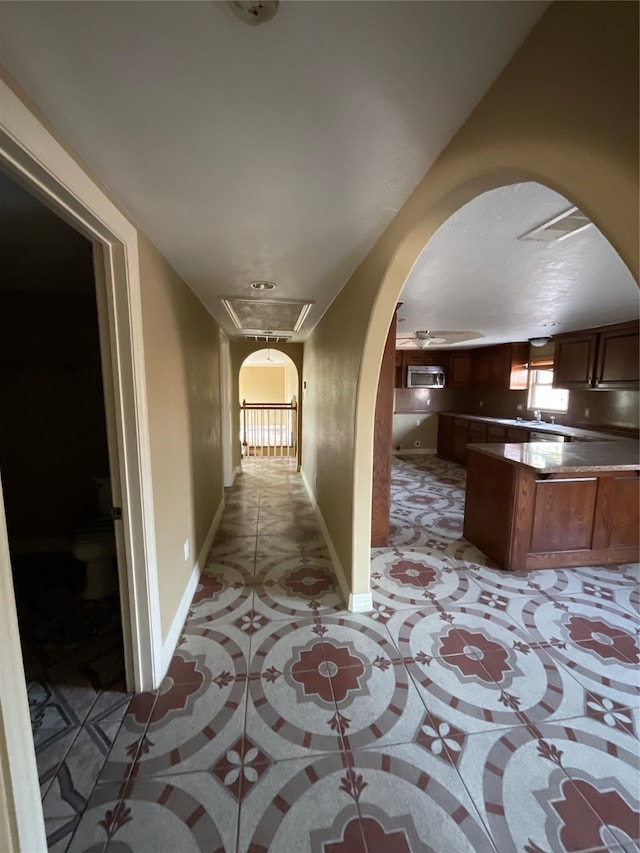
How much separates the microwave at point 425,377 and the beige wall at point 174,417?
4392mm

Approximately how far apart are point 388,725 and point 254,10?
2.23 m

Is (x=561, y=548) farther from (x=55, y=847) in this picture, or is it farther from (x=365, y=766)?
(x=55, y=847)

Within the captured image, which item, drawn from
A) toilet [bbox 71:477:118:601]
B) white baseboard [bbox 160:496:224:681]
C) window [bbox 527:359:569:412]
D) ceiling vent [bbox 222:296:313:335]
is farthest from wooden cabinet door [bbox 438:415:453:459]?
toilet [bbox 71:477:118:601]

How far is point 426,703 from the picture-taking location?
5.12 feet

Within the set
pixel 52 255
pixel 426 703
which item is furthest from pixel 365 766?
pixel 52 255

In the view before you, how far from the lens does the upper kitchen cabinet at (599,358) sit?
361cm

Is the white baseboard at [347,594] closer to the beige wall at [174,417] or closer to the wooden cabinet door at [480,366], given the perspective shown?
the beige wall at [174,417]

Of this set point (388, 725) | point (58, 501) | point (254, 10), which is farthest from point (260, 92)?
point (58, 501)

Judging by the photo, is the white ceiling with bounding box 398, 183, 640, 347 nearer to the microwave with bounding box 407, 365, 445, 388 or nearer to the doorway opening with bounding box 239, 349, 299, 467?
the microwave with bounding box 407, 365, 445, 388

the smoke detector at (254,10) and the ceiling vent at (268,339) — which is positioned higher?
the smoke detector at (254,10)

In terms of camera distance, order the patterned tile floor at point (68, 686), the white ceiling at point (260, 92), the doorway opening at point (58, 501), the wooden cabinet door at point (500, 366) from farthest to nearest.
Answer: the wooden cabinet door at point (500, 366) → the doorway opening at point (58, 501) → the patterned tile floor at point (68, 686) → the white ceiling at point (260, 92)

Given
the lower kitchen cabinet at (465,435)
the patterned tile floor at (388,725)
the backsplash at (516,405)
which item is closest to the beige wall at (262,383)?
the backsplash at (516,405)

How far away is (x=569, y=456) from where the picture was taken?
2.80 meters

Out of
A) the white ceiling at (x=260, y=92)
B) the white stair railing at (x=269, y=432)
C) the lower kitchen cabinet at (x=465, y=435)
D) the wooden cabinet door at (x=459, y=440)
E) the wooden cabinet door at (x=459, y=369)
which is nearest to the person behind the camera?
the white ceiling at (x=260, y=92)
